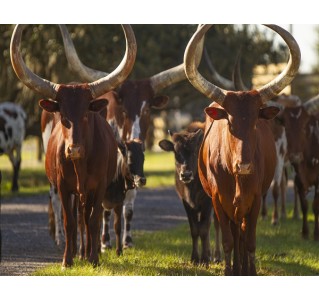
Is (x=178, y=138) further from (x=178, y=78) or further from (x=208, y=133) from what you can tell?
(x=178, y=78)

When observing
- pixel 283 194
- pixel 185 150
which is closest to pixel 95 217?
pixel 185 150

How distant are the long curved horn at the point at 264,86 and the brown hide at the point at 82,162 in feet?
3.81

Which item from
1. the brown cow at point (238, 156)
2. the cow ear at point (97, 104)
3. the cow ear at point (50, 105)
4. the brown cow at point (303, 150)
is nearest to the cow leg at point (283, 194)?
the brown cow at point (303, 150)

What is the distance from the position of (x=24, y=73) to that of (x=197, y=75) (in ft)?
6.44

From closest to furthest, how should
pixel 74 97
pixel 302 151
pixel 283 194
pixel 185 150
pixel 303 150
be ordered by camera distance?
pixel 74 97 → pixel 185 150 → pixel 302 151 → pixel 303 150 → pixel 283 194

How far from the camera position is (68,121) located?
929cm

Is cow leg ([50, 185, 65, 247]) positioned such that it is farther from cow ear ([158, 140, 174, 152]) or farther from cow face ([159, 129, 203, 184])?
cow face ([159, 129, 203, 184])

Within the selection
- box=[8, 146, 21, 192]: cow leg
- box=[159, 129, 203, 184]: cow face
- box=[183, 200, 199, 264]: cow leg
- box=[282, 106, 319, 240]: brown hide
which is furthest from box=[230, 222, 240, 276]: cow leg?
A: box=[8, 146, 21, 192]: cow leg

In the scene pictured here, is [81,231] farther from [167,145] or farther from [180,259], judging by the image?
[167,145]

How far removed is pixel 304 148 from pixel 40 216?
4824 mm

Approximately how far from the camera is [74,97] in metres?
9.41

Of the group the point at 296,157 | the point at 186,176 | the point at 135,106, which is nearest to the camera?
the point at 186,176

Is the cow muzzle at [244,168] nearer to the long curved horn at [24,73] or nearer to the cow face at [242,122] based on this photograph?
the cow face at [242,122]

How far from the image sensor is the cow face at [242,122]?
861cm
